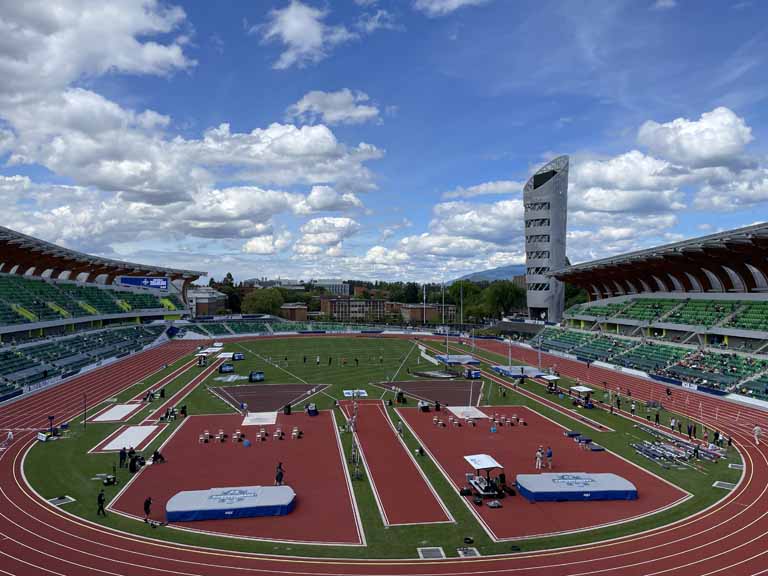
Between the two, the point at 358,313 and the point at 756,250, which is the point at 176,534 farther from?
the point at 358,313

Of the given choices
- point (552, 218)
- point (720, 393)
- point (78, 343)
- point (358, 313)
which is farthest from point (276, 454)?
point (358, 313)

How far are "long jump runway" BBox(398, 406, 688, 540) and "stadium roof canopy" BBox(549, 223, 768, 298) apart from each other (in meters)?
24.4

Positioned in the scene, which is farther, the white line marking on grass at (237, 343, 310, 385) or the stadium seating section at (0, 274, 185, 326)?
the stadium seating section at (0, 274, 185, 326)

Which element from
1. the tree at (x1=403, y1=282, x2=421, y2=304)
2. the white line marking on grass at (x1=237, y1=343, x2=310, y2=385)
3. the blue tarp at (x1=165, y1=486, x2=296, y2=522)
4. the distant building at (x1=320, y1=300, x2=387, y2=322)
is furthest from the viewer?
the tree at (x1=403, y1=282, x2=421, y2=304)

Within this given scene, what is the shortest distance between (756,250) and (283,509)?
45406mm

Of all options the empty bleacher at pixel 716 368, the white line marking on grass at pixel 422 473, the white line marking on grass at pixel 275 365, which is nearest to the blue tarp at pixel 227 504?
the white line marking on grass at pixel 422 473

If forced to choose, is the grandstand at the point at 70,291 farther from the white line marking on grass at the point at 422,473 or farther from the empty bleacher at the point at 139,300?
the white line marking on grass at the point at 422,473

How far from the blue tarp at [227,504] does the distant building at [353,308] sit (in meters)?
147

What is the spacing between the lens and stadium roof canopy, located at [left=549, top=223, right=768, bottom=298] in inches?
1775

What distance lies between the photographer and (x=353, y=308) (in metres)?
172

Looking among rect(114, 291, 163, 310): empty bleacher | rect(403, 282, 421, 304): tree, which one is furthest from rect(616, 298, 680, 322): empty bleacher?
rect(403, 282, 421, 304): tree

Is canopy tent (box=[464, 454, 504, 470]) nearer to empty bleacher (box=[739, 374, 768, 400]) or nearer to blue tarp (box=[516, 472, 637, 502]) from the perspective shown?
blue tarp (box=[516, 472, 637, 502])

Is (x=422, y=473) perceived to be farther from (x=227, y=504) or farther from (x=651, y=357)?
(x=651, y=357)

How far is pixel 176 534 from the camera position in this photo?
57.3 feet
